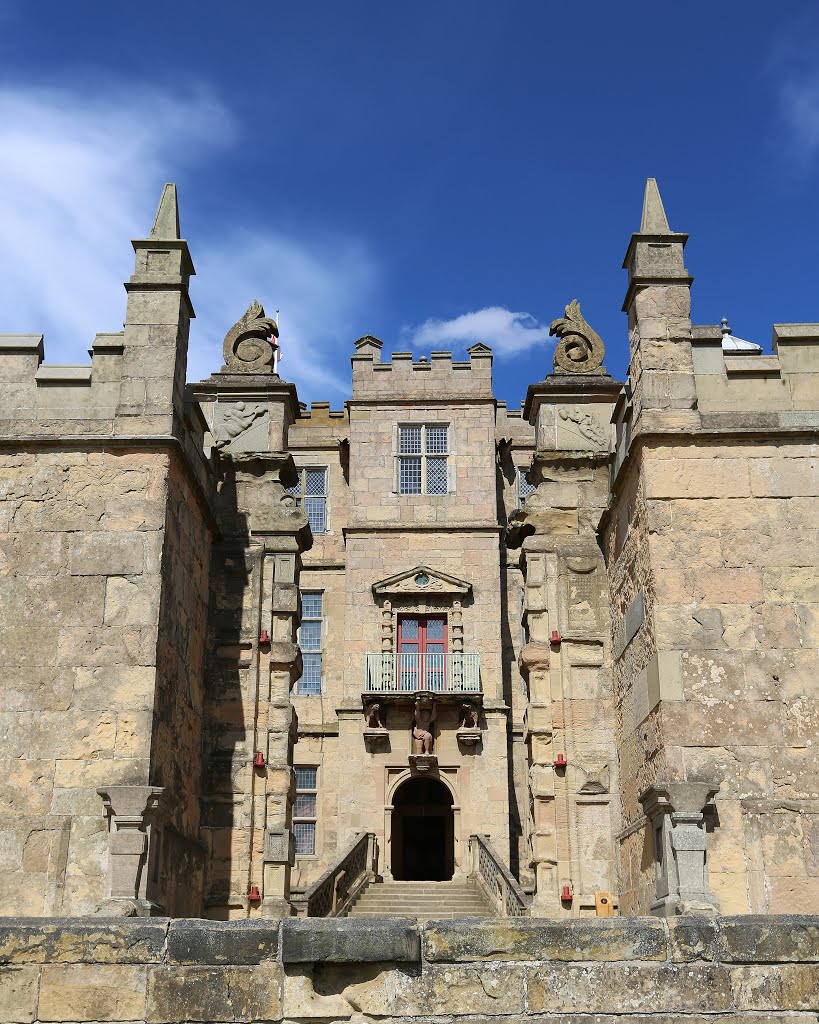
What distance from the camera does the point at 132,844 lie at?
28.2 ft

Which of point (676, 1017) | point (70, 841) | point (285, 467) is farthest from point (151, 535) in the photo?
point (676, 1017)

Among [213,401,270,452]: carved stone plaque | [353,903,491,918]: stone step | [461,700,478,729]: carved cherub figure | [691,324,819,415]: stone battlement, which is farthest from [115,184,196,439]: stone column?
[461,700,478,729]: carved cherub figure

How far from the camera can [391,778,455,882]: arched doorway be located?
25594 mm

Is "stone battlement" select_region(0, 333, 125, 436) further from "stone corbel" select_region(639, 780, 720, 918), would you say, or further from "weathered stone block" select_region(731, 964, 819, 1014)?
"weathered stone block" select_region(731, 964, 819, 1014)

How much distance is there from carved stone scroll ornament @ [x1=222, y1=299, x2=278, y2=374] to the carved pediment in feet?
34.9

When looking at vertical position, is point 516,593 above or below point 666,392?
above

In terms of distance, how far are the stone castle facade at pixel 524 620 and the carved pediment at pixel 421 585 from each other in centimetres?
934

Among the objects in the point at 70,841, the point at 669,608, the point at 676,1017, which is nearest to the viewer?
the point at 676,1017

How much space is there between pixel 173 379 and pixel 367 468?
15.5m

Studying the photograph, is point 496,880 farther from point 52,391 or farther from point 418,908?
point 52,391

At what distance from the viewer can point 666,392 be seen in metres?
10.0

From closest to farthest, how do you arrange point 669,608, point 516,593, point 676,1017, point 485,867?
point 676,1017 < point 669,608 < point 485,867 < point 516,593

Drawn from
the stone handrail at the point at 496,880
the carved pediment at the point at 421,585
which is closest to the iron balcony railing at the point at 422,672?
the carved pediment at the point at 421,585

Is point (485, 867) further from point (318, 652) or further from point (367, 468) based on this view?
point (367, 468)
